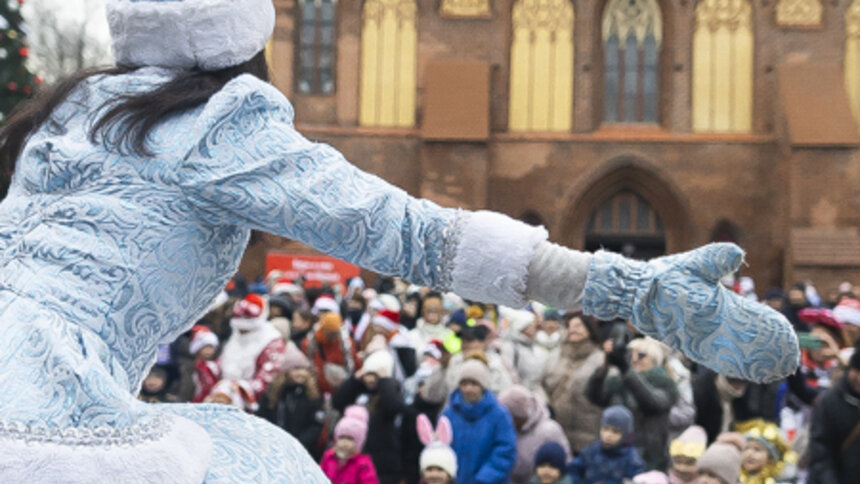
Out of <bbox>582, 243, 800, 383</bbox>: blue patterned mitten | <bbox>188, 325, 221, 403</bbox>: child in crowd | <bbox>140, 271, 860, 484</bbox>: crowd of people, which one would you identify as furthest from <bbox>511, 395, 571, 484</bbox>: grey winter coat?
<bbox>582, 243, 800, 383</bbox>: blue patterned mitten

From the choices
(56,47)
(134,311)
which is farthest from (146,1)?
(56,47)

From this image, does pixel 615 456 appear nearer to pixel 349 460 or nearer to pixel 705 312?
pixel 349 460

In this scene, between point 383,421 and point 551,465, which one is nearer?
point 551,465

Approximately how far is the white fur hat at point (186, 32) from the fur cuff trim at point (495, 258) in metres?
0.56

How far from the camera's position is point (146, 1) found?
8.36 feet

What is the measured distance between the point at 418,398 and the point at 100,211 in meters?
6.95

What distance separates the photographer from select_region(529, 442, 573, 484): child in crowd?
7.49 metres

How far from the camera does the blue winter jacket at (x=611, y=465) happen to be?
740 cm

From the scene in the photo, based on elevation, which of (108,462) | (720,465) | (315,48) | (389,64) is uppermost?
(315,48)

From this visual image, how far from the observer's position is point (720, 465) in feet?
20.8

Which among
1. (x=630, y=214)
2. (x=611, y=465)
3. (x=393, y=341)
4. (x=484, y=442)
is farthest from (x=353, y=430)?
(x=630, y=214)

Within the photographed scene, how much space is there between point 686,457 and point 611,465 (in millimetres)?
720

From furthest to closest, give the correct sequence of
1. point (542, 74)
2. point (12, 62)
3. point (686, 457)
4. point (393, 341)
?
1. point (542, 74)
2. point (393, 341)
3. point (12, 62)
4. point (686, 457)

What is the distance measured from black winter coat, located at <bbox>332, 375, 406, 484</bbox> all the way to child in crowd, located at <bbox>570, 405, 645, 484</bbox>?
153 centimetres
